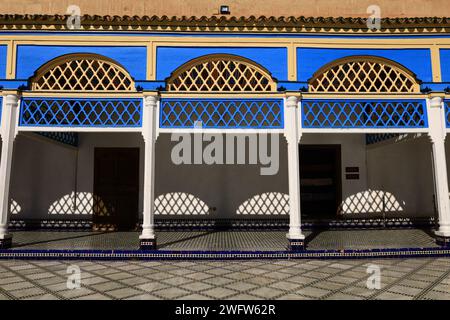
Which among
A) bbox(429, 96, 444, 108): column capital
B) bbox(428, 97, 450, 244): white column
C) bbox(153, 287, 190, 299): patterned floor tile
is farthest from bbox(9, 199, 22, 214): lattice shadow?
bbox(429, 96, 444, 108): column capital

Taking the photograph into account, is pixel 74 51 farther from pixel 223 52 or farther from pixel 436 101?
A: pixel 436 101

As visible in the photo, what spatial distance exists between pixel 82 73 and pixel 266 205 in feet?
13.8

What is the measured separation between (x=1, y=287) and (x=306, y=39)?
4.81 m

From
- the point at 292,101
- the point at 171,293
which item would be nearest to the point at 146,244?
the point at 171,293

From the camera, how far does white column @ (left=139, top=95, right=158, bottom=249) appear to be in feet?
14.4

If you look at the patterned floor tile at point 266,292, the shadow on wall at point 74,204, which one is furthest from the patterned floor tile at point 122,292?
the shadow on wall at point 74,204

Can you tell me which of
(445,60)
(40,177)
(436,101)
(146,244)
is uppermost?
(445,60)

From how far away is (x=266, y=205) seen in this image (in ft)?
21.8

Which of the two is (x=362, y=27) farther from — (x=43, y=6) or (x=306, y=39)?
(x=43, y=6)

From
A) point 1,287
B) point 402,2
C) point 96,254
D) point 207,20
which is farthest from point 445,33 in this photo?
point 1,287

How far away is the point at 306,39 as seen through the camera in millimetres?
4723

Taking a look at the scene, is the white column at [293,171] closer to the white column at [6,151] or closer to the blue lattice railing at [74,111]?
the blue lattice railing at [74,111]

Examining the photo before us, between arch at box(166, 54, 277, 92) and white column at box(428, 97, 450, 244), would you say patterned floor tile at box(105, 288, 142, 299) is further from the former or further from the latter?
white column at box(428, 97, 450, 244)

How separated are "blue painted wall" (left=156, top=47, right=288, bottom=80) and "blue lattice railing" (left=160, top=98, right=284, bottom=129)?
17.8 inches
